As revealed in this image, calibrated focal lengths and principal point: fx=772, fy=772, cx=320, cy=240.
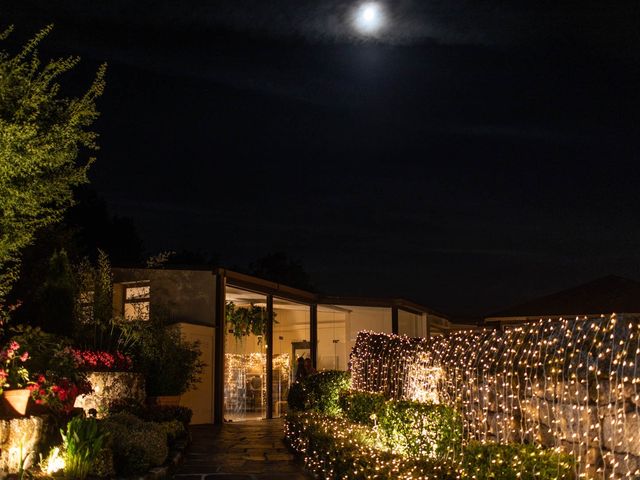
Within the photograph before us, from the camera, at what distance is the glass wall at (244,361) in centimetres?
1964

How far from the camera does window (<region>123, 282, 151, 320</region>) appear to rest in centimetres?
1625

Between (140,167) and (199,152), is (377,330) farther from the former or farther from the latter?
(140,167)

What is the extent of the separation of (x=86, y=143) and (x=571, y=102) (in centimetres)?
1094

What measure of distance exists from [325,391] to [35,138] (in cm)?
716

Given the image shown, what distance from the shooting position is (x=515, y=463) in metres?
6.42

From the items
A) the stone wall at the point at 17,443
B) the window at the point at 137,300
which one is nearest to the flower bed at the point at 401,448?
the stone wall at the point at 17,443

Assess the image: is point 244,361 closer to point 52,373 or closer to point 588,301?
point 588,301

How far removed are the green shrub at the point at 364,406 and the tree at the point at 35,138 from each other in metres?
5.30

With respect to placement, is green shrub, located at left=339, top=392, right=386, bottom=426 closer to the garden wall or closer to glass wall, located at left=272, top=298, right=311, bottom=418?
the garden wall

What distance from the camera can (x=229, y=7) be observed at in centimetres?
989

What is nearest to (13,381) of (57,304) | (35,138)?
(35,138)

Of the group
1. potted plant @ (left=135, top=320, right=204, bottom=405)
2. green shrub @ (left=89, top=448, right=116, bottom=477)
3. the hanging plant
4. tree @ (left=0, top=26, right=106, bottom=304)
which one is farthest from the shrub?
the hanging plant

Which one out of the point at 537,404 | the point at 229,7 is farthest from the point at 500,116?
the point at 537,404

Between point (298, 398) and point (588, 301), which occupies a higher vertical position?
point (588, 301)
